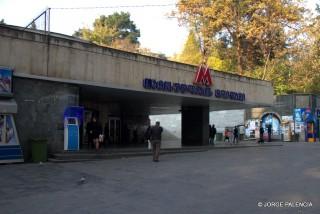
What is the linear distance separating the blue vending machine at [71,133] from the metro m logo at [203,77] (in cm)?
980

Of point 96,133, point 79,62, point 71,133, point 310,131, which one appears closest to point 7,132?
point 71,133

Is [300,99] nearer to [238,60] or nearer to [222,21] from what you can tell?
[238,60]

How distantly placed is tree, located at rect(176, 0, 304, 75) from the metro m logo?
13.8 metres

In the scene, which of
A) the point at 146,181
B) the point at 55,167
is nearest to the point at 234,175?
the point at 146,181

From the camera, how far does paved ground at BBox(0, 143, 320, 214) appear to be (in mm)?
9500

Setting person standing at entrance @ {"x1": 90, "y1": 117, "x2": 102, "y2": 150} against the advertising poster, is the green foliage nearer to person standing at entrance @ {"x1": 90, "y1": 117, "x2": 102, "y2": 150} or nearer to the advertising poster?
person standing at entrance @ {"x1": 90, "y1": 117, "x2": 102, "y2": 150}

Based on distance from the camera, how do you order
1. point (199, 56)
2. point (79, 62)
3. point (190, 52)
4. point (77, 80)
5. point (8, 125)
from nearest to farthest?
point (8, 125), point (77, 80), point (79, 62), point (199, 56), point (190, 52)

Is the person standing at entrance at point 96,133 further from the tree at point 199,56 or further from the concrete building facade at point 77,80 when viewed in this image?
the tree at point 199,56

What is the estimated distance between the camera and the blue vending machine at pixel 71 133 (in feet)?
63.7

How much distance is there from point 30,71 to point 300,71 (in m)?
35.5

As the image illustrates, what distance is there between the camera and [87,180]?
13.4 m

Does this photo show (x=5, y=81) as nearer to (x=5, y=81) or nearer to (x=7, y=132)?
(x=5, y=81)

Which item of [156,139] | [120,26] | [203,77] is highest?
[120,26]

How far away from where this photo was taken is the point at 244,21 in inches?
1644
